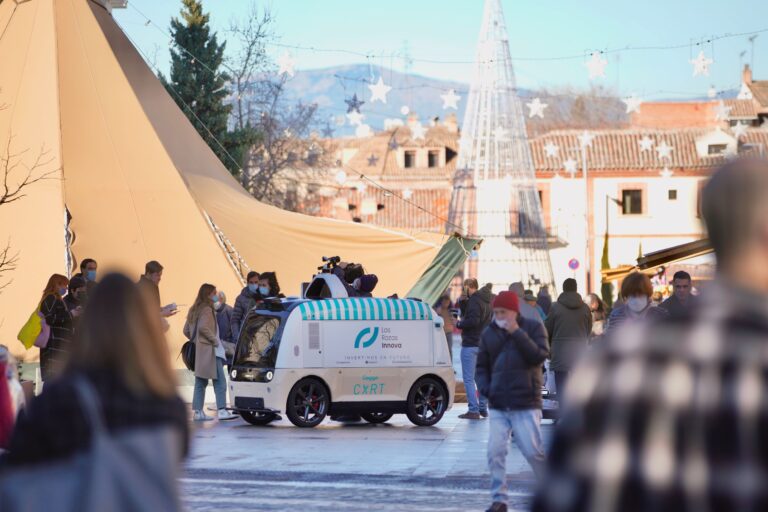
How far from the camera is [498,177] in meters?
49.4

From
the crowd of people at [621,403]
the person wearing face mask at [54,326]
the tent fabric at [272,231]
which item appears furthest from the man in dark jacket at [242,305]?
the crowd of people at [621,403]

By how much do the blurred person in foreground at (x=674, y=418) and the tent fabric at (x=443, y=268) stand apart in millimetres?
23237

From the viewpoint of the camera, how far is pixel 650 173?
273 ft

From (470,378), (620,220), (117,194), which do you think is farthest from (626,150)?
(470,378)

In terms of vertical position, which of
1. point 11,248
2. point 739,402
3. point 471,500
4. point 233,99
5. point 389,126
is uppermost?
point 389,126

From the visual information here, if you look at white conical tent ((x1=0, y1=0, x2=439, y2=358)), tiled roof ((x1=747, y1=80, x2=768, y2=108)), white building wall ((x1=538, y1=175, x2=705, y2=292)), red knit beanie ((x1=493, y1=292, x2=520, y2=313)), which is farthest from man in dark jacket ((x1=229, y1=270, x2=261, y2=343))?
tiled roof ((x1=747, y1=80, x2=768, y2=108))

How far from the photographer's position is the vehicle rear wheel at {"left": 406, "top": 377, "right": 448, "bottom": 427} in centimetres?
1961

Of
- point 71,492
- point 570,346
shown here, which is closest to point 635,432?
point 71,492

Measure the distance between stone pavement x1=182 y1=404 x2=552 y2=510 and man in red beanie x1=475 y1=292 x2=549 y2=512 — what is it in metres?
0.63

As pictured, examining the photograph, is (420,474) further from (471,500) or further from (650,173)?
(650,173)

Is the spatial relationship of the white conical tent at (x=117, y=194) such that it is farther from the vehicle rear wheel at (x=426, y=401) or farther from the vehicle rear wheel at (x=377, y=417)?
the vehicle rear wheel at (x=426, y=401)

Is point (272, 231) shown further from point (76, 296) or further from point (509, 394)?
point (509, 394)

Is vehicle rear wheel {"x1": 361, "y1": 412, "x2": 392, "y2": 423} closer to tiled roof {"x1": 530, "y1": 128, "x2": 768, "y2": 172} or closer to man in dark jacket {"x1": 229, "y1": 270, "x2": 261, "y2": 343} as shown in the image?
man in dark jacket {"x1": 229, "y1": 270, "x2": 261, "y2": 343}

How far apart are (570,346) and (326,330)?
A: 317 cm
